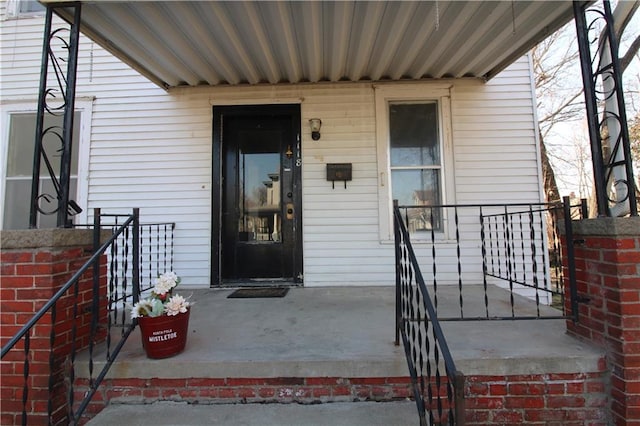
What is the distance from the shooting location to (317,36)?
9.30 feet

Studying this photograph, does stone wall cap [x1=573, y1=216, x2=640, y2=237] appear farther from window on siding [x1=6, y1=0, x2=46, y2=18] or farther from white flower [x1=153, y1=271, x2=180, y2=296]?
window on siding [x1=6, y1=0, x2=46, y2=18]

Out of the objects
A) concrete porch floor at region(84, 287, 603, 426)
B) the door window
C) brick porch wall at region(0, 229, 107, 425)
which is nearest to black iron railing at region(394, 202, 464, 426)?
concrete porch floor at region(84, 287, 603, 426)

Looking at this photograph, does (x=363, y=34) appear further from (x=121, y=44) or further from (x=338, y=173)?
(x=121, y=44)

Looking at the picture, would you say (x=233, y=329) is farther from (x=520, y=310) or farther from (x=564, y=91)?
(x=564, y=91)

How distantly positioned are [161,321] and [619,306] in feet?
8.42

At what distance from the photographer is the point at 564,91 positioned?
8.63m

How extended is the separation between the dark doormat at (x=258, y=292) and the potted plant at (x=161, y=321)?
1.38m

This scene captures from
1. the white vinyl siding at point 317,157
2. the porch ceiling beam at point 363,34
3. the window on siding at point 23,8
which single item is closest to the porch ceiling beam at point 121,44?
the white vinyl siding at point 317,157

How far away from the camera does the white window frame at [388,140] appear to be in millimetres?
3668

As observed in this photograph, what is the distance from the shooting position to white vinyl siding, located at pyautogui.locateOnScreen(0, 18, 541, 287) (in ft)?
12.1

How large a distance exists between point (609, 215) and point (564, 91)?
899 cm

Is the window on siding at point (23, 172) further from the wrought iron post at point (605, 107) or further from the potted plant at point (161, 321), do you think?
the wrought iron post at point (605, 107)

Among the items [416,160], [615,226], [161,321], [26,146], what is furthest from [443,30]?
[26,146]

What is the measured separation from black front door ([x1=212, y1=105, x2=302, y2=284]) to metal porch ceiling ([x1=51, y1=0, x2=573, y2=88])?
0.54 meters
